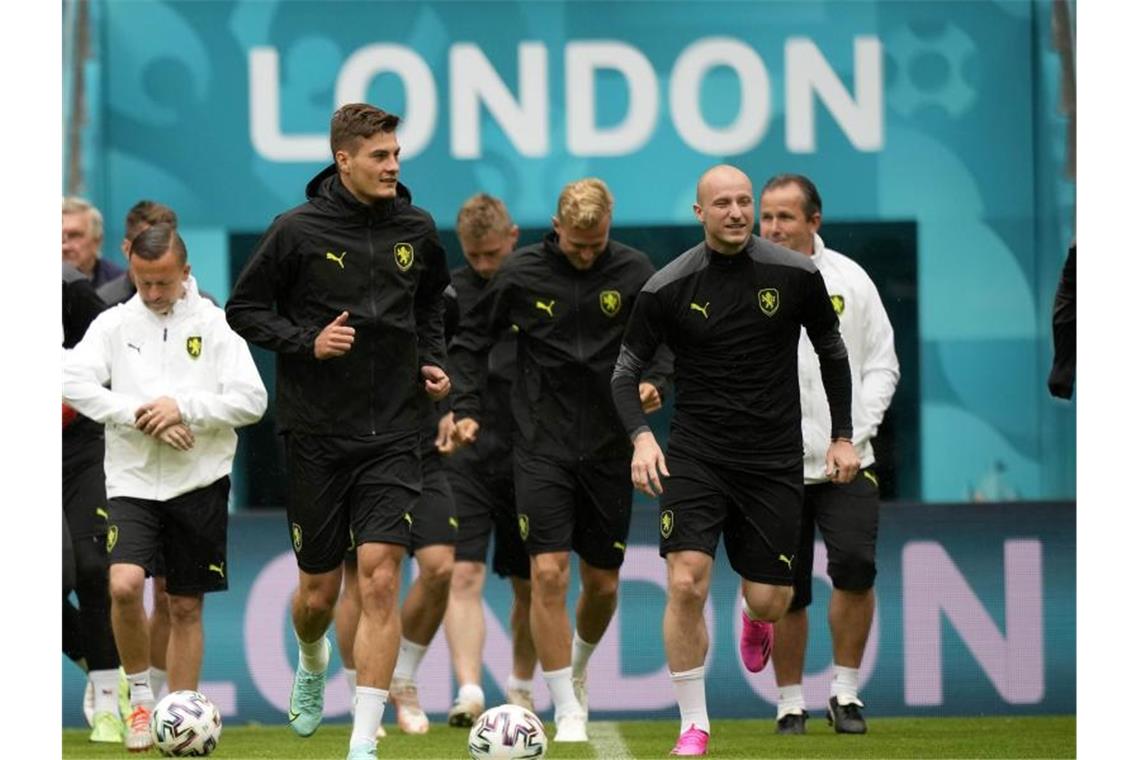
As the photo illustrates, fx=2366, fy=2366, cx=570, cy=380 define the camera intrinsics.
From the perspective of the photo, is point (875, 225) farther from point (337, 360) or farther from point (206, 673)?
point (337, 360)

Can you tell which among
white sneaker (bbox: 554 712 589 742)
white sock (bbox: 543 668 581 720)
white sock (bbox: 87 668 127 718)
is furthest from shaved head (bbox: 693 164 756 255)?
white sock (bbox: 87 668 127 718)

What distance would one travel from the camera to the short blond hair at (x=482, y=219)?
1149 cm

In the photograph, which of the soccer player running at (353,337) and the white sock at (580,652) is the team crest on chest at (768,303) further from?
the white sock at (580,652)

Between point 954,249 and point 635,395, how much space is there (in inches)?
192

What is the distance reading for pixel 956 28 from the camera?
1356 centimetres

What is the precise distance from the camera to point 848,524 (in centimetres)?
1042

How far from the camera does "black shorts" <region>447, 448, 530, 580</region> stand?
11703 mm

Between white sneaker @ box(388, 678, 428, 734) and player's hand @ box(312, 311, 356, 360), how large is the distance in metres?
3.13

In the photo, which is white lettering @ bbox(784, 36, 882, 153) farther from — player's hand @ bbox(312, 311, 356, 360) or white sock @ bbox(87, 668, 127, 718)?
player's hand @ bbox(312, 311, 356, 360)

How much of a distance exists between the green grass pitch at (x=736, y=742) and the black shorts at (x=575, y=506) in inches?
34.2

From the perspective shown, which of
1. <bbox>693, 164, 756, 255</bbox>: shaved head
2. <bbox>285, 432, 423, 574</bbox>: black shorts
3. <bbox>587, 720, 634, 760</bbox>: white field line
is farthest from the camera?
<bbox>587, 720, 634, 760</bbox>: white field line

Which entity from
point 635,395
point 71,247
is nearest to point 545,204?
point 71,247

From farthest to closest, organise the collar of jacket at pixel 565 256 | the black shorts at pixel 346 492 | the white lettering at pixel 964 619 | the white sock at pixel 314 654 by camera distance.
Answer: the white lettering at pixel 964 619, the collar of jacket at pixel 565 256, the white sock at pixel 314 654, the black shorts at pixel 346 492

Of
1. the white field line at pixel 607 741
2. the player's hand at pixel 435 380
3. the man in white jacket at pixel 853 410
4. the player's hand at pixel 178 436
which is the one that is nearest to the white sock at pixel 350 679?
the white field line at pixel 607 741
